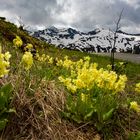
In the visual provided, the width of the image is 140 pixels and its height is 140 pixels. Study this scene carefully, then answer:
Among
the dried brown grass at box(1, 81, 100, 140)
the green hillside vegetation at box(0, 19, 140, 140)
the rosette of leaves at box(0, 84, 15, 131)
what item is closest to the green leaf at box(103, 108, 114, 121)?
the green hillside vegetation at box(0, 19, 140, 140)

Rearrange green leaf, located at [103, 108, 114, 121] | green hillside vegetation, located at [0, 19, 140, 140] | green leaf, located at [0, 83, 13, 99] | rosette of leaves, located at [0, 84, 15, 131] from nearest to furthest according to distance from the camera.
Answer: rosette of leaves, located at [0, 84, 15, 131], green leaf, located at [0, 83, 13, 99], green hillside vegetation, located at [0, 19, 140, 140], green leaf, located at [103, 108, 114, 121]

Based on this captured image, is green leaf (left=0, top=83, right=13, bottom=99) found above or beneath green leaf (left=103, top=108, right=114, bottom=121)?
above

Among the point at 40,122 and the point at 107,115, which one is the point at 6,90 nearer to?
the point at 40,122

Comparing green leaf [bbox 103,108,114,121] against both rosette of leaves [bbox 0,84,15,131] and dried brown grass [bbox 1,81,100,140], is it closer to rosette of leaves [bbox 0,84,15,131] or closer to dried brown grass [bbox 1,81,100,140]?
dried brown grass [bbox 1,81,100,140]

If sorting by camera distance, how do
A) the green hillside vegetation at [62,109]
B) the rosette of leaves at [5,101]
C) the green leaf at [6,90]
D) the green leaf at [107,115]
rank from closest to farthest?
1. the rosette of leaves at [5,101]
2. the green leaf at [6,90]
3. the green hillside vegetation at [62,109]
4. the green leaf at [107,115]

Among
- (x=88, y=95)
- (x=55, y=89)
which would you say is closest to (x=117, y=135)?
(x=88, y=95)

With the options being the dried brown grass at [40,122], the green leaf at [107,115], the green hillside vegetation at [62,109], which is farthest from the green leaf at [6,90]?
the green leaf at [107,115]

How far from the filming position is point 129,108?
25.1 ft

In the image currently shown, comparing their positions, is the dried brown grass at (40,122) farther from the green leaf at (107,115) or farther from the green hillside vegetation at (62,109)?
the green leaf at (107,115)

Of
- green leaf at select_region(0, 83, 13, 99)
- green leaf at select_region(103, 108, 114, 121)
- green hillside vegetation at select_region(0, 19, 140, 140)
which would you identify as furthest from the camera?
green leaf at select_region(103, 108, 114, 121)

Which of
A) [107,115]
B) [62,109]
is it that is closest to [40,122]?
[62,109]

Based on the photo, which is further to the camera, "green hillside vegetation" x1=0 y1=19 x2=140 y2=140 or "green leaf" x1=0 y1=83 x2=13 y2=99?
"green hillside vegetation" x1=0 y1=19 x2=140 y2=140

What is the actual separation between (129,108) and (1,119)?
2473 mm

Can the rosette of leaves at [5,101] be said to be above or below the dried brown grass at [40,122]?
above
